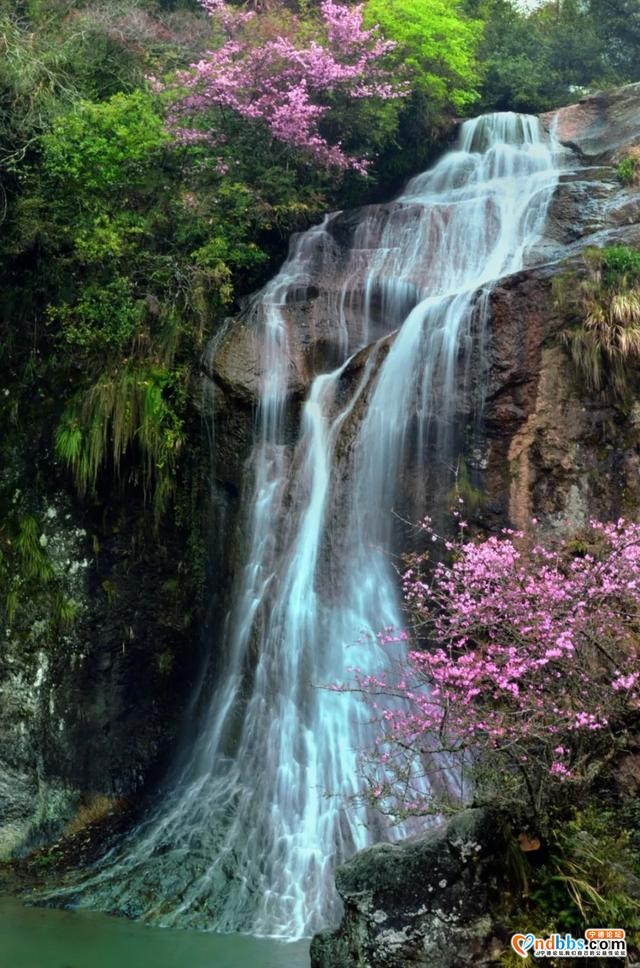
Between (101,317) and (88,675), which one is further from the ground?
(101,317)

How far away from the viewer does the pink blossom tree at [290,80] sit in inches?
515

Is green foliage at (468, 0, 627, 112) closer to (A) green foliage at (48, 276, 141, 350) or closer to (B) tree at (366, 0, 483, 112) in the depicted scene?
(B) tree at (366, 0, 483, 112)

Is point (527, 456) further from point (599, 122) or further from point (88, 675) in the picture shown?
point (599, 122)

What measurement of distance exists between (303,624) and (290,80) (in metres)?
8.67

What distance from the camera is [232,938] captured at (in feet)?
23.8

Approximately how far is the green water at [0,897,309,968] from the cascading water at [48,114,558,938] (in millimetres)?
292

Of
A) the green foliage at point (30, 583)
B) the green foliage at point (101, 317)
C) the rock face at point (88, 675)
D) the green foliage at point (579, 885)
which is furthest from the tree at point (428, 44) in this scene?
the green foliage at point (579, 885)

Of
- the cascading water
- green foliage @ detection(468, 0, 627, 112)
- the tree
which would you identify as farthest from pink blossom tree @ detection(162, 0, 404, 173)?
green foliage @ detection(468, 0, 627, 112)

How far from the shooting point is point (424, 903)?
5.01m

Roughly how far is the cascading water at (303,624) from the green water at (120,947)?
0.96 feet

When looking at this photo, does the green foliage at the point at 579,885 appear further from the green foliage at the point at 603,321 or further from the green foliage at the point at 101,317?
the green foliage at the point at 101,317

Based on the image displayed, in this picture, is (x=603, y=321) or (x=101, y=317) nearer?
(x=603, y=321)

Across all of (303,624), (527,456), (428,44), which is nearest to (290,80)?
(428,44)

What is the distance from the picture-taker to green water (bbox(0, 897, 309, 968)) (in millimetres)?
6715
